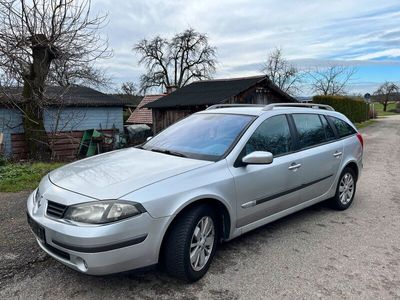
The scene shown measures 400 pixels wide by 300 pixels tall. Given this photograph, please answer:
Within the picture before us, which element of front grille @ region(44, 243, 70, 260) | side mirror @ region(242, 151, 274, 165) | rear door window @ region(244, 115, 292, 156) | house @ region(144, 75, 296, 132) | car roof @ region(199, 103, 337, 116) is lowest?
front grille @ region(44, 243, 70, 260)

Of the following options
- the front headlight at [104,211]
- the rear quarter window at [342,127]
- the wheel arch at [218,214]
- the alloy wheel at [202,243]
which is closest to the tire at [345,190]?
the rear quarter window at [342,127]

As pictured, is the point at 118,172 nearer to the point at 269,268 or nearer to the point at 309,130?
the point at 269,268

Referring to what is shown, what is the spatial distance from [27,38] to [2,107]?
6128 millimetres

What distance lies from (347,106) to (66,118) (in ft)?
69.5

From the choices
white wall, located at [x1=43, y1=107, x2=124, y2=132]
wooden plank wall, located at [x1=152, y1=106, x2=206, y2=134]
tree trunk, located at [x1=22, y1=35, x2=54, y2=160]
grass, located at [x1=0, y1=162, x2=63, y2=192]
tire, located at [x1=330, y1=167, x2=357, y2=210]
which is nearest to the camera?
tire, located at [x1=330, y1=167, x2=357, y2=210]

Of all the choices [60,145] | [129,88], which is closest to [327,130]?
[60,145]

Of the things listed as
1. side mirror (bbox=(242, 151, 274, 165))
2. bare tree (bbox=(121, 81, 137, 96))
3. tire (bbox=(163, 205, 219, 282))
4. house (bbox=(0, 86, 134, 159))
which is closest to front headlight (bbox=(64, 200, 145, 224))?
tire (bbox=(163, 205, 219, 282))

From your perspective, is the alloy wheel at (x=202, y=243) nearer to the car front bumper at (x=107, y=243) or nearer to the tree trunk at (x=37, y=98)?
the car front bumper at (x=107, y=243)

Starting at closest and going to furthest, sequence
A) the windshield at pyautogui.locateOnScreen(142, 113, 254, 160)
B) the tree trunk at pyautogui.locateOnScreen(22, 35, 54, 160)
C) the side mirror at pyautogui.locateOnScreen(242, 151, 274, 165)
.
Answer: the side mirror at pyautogui.locateOnScreen(242, 151, 274, 165) < the windshield at pyautogui.locateOnScreen(142, 113, 254, 160) < the tree trunk at pyautogui.locateOnScreen(22, 35, 54, 160)

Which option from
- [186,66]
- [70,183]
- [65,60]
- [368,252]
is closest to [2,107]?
[65,60]

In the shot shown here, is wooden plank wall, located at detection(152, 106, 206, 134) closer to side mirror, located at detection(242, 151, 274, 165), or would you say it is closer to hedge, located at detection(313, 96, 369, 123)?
hedge, located at detection(313, 96, 369, 123)

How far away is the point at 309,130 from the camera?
15.9ft

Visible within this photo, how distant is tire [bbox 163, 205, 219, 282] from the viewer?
3.07 metres

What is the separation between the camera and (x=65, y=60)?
12.7 m
